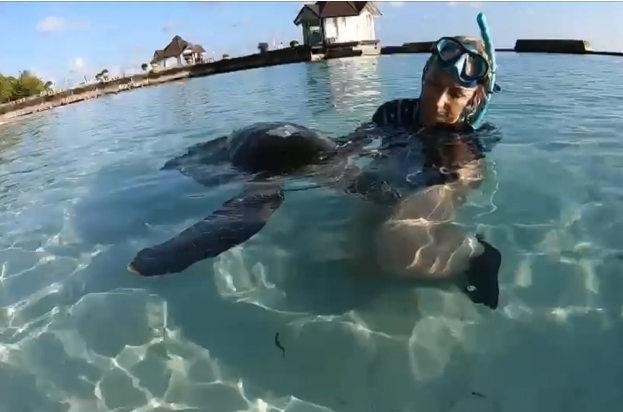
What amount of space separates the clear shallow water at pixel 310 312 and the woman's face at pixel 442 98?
974mm

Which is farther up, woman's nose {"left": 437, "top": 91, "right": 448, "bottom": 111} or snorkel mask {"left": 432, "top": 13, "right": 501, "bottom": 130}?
snorkel mask {"left": 432, "top": 13, "right": 501, "bottom": 130}

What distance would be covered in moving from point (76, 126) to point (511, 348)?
18543 millimetres

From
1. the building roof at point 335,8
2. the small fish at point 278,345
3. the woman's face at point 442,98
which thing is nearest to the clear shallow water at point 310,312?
the small fish at point 278,345

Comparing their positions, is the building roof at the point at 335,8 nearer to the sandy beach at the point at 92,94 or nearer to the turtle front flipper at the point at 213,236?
the sandy beach at the point at 92,94

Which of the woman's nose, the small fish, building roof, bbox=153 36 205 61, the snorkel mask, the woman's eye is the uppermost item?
building roof, bbox=153 36 205 61

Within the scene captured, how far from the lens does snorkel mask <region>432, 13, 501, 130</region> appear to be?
238 inches

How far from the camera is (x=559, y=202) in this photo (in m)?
6.11

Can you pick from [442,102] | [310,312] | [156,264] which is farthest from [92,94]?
[310,312]

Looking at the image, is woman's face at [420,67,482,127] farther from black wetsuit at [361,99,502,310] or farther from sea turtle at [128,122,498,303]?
sea turtle at [128,122,498,303]

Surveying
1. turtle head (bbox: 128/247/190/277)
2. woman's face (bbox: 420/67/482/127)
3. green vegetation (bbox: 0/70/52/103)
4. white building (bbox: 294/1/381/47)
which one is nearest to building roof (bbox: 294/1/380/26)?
white building (bbox: 294/1/381/47)

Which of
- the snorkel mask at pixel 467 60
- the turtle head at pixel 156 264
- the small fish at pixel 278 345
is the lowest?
the small fish at pixel 278 345

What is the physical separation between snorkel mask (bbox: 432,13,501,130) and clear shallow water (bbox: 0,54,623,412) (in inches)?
50.2

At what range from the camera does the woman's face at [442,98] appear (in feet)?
20.3

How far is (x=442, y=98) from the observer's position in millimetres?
6445
